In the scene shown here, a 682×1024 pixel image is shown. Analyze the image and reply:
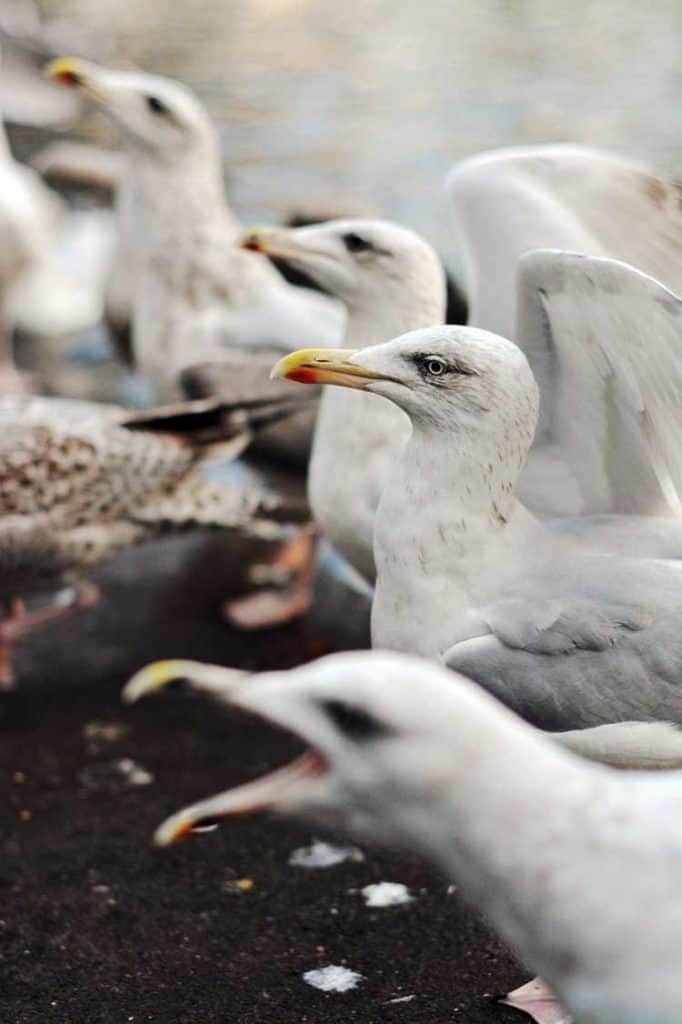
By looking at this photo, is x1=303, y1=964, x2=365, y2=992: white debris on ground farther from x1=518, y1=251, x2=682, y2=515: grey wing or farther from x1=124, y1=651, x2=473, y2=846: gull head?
x1=124, y1=651, x2=473, y2=846: gull head

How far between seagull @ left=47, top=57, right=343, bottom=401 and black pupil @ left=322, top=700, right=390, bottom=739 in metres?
3.59

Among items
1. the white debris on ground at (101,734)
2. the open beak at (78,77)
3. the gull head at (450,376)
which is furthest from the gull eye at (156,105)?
the gull head at (450,376)

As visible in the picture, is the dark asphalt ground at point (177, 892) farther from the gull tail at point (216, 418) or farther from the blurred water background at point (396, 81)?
the blurred water background at point (396, 81)

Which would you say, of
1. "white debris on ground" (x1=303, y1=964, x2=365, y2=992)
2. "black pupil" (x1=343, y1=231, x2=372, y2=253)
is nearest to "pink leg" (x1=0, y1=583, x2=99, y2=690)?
"black pupil" (x1=343, y1=231, x2=372, y2=253)

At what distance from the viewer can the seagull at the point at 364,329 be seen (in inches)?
170

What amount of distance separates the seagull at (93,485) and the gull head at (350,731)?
9.21 ft

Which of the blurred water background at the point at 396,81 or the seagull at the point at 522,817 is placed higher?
the seagull at the point at 522,817

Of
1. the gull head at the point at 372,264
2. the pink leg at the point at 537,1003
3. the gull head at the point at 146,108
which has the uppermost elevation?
the gull head at the point at 372,264

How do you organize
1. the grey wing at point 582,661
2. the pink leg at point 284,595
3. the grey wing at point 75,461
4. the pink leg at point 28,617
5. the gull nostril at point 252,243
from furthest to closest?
the pink leg at point 284,595 → the pink leg at point 28,617 → the grey wing at point 75,461 → the gull nostril at point 252,243 → the grey wing at point 582,661

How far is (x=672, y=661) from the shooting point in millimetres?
3348

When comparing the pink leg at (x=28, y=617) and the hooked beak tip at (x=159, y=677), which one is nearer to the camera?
the hooked beak tip at (x=159, y=677)

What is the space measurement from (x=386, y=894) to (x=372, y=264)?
5.20 ft

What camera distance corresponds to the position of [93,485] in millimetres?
5301

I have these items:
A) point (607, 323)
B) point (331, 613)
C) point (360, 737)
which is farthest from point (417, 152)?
point (360, 737)
